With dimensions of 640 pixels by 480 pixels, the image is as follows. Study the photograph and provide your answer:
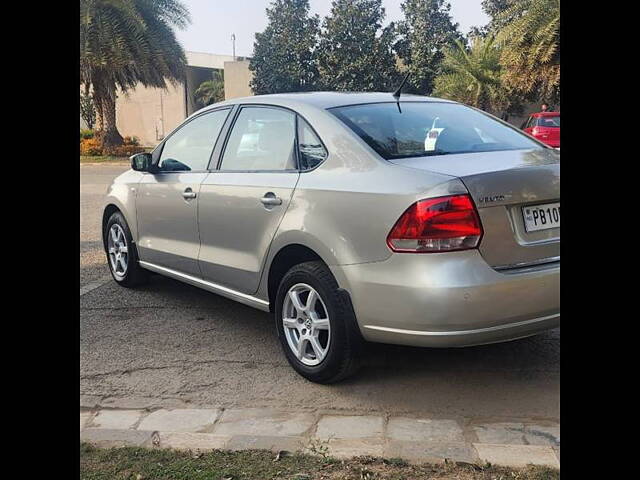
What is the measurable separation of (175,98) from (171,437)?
39.5 meters

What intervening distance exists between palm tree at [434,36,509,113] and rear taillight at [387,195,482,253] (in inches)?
1113

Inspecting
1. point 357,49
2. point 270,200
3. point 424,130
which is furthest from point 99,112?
point 424,130

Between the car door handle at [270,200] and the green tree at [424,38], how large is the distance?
111ft

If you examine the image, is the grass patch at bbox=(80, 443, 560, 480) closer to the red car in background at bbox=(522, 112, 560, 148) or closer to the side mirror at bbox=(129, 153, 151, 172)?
the side mirror at bbox=(129, 153, 151, 172)

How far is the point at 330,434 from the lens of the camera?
3.21 meters

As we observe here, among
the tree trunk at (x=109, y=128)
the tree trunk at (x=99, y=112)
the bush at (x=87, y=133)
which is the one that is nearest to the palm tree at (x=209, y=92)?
the bush at (x=87, y=133)

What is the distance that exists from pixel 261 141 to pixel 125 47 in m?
21.8

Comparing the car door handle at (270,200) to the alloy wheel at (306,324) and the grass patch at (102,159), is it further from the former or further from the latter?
the grass patch at (102,159)

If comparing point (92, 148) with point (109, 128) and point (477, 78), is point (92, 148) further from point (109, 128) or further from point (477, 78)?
point (477, 78)

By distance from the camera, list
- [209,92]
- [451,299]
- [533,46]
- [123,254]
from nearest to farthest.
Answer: [451,299], [123,254], [533,46], [209,92]

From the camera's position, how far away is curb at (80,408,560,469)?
9.81 feet

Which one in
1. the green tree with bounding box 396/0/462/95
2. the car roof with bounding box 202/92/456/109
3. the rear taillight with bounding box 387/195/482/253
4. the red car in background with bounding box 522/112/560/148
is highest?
the green tree with bounding box 396/0/462/95

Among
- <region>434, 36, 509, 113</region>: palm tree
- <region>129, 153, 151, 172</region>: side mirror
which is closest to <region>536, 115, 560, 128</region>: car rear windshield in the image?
<region>434, 36, 509, 113</region>: palm tree
